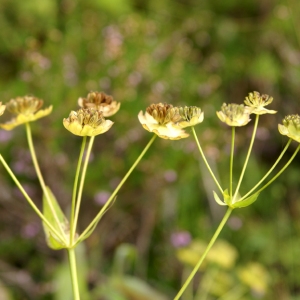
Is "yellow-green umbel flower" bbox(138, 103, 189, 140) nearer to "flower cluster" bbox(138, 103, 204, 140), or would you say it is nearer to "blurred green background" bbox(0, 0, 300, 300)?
"flower cluster" bbox(138, 103, 204, 140)

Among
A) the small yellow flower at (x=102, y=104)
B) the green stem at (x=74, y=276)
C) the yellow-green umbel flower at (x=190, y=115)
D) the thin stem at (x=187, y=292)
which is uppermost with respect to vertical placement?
the yellow-green umbel flower at (x=190, y=115)

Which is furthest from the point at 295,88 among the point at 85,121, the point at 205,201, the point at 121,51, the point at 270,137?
the point at 85,121

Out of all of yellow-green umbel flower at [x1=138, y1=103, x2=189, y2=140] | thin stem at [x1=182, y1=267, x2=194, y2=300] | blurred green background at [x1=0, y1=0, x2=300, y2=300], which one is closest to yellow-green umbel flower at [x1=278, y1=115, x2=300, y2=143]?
yellow-green umbel flower at [x1=138, y1=103, x2=189, y2=140]

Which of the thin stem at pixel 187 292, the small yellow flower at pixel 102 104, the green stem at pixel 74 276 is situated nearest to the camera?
the green stem at pixel 74 276

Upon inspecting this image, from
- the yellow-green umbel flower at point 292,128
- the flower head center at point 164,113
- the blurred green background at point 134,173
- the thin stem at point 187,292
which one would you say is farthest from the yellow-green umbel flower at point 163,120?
the thin stem at point 187,292

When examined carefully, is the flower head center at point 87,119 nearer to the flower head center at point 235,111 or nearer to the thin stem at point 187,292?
the flower head center at point 235,111

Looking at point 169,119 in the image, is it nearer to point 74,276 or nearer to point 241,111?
point 241,111

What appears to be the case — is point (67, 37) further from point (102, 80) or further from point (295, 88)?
point (295, 88)

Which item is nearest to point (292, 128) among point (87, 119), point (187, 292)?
point (87, 119)
